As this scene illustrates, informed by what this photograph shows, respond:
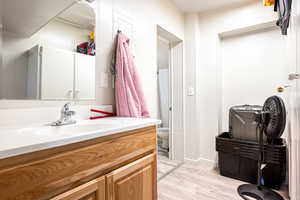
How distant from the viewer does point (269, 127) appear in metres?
1.56

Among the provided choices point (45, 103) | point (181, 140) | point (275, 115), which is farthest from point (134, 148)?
point (181, 140)

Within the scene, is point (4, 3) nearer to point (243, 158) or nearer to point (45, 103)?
point (45, 103)

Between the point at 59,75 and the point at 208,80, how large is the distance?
2077 millimetres

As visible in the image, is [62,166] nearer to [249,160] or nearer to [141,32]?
[141,32]

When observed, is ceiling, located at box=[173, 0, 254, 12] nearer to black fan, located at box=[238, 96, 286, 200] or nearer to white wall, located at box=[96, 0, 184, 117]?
white wall, located at box=[96, 0, 184, 117]

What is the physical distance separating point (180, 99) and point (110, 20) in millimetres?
1569

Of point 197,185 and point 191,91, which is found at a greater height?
point 191,91

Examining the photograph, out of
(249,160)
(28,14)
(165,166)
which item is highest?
(28,14)

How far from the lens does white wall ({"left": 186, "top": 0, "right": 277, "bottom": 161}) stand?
7.84ft

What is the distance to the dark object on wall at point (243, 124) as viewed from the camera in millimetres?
1832

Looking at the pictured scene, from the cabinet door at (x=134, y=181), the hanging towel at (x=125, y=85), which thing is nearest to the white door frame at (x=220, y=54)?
the hanging towel at (x=125, y=85)

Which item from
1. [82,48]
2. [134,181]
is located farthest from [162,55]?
[134,181]

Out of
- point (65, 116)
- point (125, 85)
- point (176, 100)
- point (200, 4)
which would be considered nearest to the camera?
point (65, 116)

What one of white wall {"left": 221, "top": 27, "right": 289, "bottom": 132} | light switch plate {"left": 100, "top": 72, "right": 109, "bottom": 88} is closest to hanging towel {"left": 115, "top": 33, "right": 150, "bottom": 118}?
light switch plate {"left": 100, "top": 72, "right": 109, "bottom": 88}
